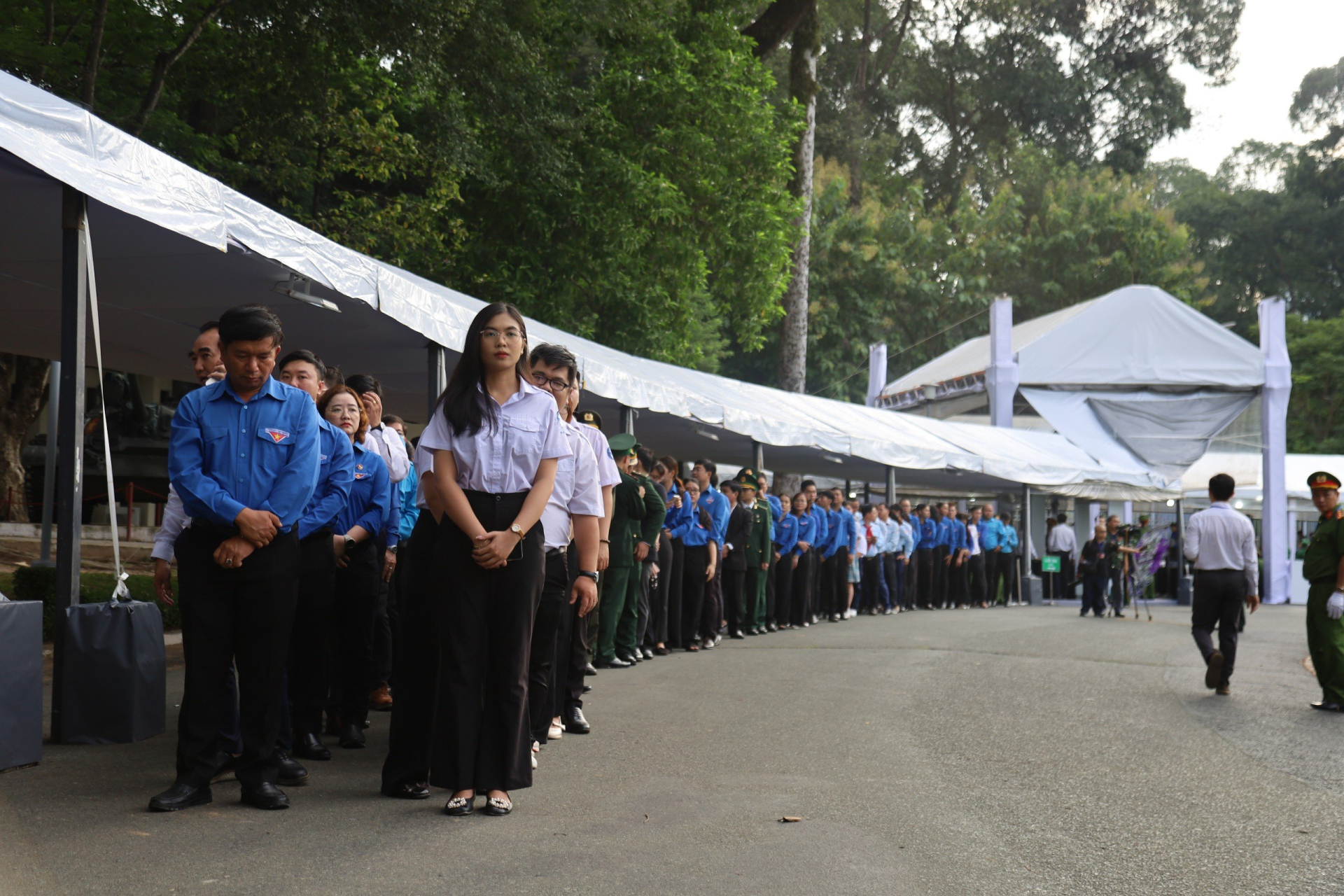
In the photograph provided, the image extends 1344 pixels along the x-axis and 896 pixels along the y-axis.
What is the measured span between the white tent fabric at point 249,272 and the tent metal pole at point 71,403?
243 millimetres

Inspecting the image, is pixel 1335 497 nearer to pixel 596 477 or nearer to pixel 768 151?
pixel 596 477

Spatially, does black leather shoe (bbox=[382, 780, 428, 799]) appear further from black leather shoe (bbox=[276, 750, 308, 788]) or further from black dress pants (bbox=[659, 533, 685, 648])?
black dress pants (bbox=[659, 533, 685, 648])

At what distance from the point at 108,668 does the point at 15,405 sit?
42.4ft

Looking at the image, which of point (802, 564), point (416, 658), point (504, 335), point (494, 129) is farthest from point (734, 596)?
point (504, 335)

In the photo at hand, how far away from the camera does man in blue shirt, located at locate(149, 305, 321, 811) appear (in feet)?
15.7

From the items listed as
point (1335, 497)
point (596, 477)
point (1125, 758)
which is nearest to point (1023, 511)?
point (1335, 497)

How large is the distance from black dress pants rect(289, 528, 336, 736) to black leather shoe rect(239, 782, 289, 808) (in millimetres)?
868

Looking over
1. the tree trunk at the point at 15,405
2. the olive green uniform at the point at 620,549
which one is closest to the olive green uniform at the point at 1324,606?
the olive green uniform at the point at 620,549

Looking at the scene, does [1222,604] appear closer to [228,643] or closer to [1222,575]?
[1222,575]

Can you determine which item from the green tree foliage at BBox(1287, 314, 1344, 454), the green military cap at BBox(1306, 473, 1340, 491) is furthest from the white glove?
the green tree foliage at BBox(1287, 314, 1344, 454)

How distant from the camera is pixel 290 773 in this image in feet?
17.6

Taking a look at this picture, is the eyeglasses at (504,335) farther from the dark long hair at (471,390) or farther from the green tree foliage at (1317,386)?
the green tree foliage at (1317,386)

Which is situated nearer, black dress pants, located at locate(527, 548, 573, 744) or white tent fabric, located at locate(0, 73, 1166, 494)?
black dress pants, located at locate(527, 548, 573, 744)

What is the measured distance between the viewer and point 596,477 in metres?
5.66
